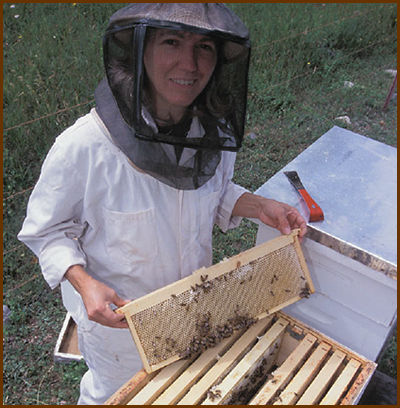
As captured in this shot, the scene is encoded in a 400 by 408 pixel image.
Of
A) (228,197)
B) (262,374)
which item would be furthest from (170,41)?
(262,374)

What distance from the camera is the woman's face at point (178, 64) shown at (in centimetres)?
145

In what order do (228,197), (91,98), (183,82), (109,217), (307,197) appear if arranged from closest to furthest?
(183,82), (109,217), (307,197), (228,197), (91,98)

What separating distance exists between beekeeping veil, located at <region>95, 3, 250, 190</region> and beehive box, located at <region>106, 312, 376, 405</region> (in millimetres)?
595

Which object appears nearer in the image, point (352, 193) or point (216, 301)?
point (216, 301)

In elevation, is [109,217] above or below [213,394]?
above

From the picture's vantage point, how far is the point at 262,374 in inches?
66.0

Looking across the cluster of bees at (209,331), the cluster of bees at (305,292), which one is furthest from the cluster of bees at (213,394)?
the cluster of bees at (305,292)

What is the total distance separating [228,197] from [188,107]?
1.59 feet

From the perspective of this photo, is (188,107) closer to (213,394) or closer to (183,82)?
(183,82)

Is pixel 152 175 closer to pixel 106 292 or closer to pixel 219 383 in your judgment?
pixel 106 292

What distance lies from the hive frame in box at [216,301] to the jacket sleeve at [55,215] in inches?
14.0

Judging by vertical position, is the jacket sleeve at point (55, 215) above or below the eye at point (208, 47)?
below

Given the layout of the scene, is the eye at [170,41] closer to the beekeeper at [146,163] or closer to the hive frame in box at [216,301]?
the beekeeper at [146,163]

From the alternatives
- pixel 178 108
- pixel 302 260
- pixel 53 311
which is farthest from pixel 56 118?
pixel 302 260
